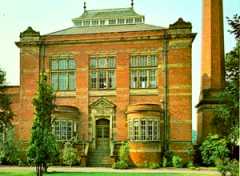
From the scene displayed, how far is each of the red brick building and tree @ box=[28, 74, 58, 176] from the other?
28.8ft

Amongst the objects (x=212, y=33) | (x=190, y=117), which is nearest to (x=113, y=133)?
(x=190, y=117)

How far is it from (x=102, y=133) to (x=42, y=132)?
1097 cm

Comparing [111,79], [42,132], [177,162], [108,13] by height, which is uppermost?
[108,13]

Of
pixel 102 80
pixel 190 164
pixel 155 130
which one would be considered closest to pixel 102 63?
pixel 102 80

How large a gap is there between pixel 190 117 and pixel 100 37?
33.0ft

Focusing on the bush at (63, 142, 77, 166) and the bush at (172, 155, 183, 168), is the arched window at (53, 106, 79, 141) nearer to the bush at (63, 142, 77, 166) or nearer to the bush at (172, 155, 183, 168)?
the bush at (63, 142, 77, 166)

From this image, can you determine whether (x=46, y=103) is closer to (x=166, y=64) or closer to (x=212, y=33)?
(x=166, y=64)

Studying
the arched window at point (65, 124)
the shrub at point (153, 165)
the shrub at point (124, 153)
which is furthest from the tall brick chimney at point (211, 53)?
the arched window at point (65, 124)

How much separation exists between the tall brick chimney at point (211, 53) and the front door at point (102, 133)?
8.14 meters

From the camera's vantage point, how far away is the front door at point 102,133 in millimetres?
39156

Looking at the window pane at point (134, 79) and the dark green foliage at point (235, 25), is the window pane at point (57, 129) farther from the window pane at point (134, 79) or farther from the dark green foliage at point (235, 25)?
the dark green foliage at point (235, 25)

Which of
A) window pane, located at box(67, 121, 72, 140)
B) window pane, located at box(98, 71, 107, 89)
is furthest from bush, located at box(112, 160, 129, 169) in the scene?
window pane, located at box(98, 71, 107, 89)

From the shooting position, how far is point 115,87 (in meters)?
39.3

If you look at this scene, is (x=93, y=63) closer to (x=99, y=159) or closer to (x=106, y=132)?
(x=106, y=132)
